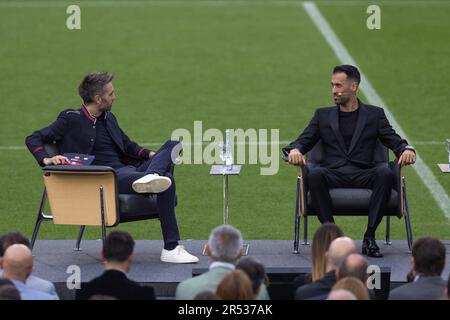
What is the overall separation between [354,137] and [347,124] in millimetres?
151

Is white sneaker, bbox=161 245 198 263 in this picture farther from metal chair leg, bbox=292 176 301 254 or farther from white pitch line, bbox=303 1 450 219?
white pitch line, bbox=303 1 450 219

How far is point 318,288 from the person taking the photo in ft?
27.0

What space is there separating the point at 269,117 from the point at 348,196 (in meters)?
6.88

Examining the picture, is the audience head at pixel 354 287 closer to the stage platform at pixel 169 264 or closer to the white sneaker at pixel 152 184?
the stage platform at pixel 169 264

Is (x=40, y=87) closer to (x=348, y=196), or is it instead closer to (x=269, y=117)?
(x=269, y=117)

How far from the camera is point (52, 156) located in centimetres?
1082

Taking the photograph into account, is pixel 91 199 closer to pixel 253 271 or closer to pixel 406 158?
pixel 406 158

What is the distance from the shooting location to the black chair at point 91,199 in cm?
1041

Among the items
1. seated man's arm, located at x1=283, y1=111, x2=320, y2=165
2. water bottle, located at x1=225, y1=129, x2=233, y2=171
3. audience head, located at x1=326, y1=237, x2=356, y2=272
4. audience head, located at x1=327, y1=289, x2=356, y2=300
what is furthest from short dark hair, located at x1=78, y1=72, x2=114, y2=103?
audience head, located at x1=327, y1=289, x2=356, y2=300

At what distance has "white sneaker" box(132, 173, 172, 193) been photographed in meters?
10.4

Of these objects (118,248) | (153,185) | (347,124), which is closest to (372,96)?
(347,124)

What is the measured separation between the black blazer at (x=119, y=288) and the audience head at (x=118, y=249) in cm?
9

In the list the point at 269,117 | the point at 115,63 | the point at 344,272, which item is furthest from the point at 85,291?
the point at 115,63

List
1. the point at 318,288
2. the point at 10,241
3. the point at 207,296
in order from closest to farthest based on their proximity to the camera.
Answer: the point at 207,296 < the point at 318,288 < the point at 10,241
